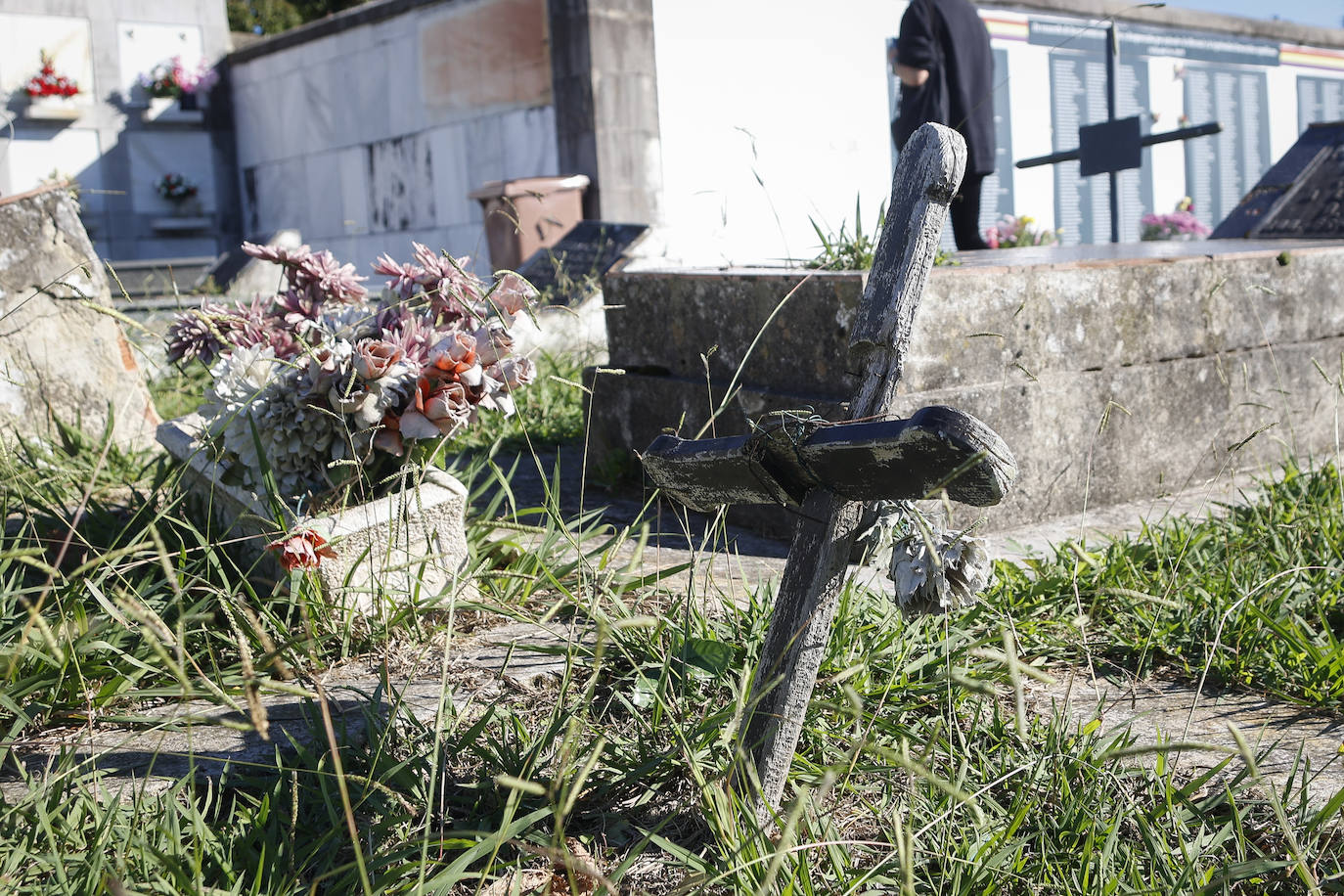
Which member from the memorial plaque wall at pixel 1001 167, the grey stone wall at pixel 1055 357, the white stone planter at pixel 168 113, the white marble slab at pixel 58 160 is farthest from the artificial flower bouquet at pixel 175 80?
the grey stone wall at pixel 1055 357

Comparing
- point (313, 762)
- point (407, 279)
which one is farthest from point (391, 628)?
point (407, 279)

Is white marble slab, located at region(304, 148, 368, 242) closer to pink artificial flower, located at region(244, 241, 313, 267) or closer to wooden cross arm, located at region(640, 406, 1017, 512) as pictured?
pink artificial flower, located at region(244, 241, 313, 267)

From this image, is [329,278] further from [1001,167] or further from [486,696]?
[1001,167]

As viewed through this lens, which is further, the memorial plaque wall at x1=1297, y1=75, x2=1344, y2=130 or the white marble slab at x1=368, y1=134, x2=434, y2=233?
the memorial plaque wall at x1=1297, y1=75, x2=1344, y2=130

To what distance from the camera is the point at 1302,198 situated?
5461mm

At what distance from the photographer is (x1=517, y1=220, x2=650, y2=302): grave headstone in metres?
5.71

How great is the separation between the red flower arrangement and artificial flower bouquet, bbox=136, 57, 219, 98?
0.83m

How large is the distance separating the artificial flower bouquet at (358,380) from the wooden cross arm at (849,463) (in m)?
0.64

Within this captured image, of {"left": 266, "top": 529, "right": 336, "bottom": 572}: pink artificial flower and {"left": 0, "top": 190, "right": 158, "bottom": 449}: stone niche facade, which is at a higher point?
{"left": 0, "top": 190, "right": 158, "bottom": 449}: stone niche facade

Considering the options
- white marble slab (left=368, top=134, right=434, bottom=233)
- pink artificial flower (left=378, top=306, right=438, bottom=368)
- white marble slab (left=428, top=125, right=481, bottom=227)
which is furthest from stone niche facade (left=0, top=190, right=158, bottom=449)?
white marble slab (left=368, top=134, right=434, bottom=233)

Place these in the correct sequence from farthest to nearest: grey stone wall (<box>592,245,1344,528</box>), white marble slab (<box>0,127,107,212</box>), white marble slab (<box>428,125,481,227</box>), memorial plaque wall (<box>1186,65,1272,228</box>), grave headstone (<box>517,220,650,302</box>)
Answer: memorial plaque wall (<box>1186,65,1272,228</box>)
white marble slab (<box>0,127,107,212</box>)
white marble slab (<box>428,125,481,227</box>)
grave headstone (<box>517,220,650,302</box>)
grey stone wall (<box>592,245,1344,528</box>)

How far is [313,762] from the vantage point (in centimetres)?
162

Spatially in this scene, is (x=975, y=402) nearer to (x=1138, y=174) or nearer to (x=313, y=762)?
(x=313, y=762)

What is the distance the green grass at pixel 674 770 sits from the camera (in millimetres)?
1370
